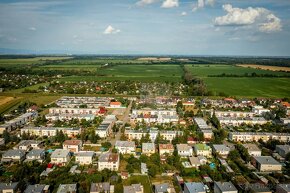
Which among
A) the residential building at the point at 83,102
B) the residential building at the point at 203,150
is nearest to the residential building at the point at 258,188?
the residential building at the point at 203,150

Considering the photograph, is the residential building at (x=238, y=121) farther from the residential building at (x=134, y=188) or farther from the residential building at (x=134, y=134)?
the residential building at (x=134, y=188)

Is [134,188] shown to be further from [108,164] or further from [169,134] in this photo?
[169,134]

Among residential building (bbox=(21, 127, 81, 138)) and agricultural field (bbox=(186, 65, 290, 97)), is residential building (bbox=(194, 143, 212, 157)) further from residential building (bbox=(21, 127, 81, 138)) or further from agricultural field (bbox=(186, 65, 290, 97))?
agricultural field (bbox=(186, 65, 290, 97))

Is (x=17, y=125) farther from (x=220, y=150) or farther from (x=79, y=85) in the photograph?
(x=79, y=85)

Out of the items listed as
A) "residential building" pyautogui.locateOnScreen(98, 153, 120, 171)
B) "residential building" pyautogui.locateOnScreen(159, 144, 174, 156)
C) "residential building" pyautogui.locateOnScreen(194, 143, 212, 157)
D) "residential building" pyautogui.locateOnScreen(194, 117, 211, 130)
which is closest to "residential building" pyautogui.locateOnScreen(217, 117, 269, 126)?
"residential building" pyautogui.locateOnScreen(194, 117, 211, 130)

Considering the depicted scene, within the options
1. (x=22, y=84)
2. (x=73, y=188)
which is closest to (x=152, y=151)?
(x=73, y=188)
